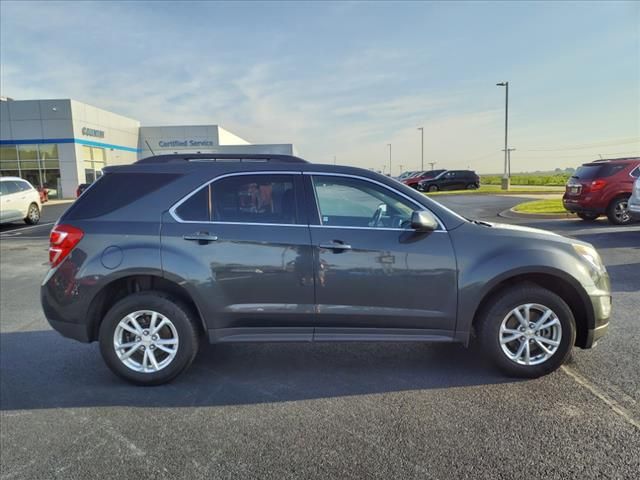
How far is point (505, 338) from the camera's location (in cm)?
345

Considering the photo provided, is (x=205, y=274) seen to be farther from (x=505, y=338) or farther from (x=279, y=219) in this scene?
(x=505, y=338)

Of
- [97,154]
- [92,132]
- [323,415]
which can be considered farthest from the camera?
[97,154]

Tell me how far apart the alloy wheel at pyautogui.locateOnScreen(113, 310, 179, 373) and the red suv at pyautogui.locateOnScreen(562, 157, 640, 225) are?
1171cm

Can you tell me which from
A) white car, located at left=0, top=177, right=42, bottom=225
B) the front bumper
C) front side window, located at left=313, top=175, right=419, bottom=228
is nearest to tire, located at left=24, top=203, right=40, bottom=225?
white car, located at left=0, top=177, right=42, bottom=225

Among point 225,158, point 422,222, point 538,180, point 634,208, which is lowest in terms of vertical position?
point 634,208

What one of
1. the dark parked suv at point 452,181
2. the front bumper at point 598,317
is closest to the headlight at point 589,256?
the front bumper at point 598,317

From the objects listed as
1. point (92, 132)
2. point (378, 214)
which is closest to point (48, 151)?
point (92, 132)

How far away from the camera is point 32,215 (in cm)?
1552

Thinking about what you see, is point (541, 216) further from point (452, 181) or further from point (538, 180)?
point (538, 180)

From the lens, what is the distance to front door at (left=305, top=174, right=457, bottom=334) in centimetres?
335

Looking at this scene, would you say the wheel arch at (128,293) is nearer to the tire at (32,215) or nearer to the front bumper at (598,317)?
the front bumper at (598,317)

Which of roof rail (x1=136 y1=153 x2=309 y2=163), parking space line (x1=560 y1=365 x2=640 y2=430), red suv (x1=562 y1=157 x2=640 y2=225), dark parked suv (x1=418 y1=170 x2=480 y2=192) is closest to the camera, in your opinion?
parking space line (x1=560 y1=365 x2=640 y2=430)

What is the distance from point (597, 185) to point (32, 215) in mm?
18576

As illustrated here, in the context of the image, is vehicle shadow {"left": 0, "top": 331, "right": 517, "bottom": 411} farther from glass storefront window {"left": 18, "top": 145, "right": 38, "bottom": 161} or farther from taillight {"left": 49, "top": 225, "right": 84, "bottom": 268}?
glass storefront window {"left": 18, "top": 145, "right": 38, "bottom": 161}
